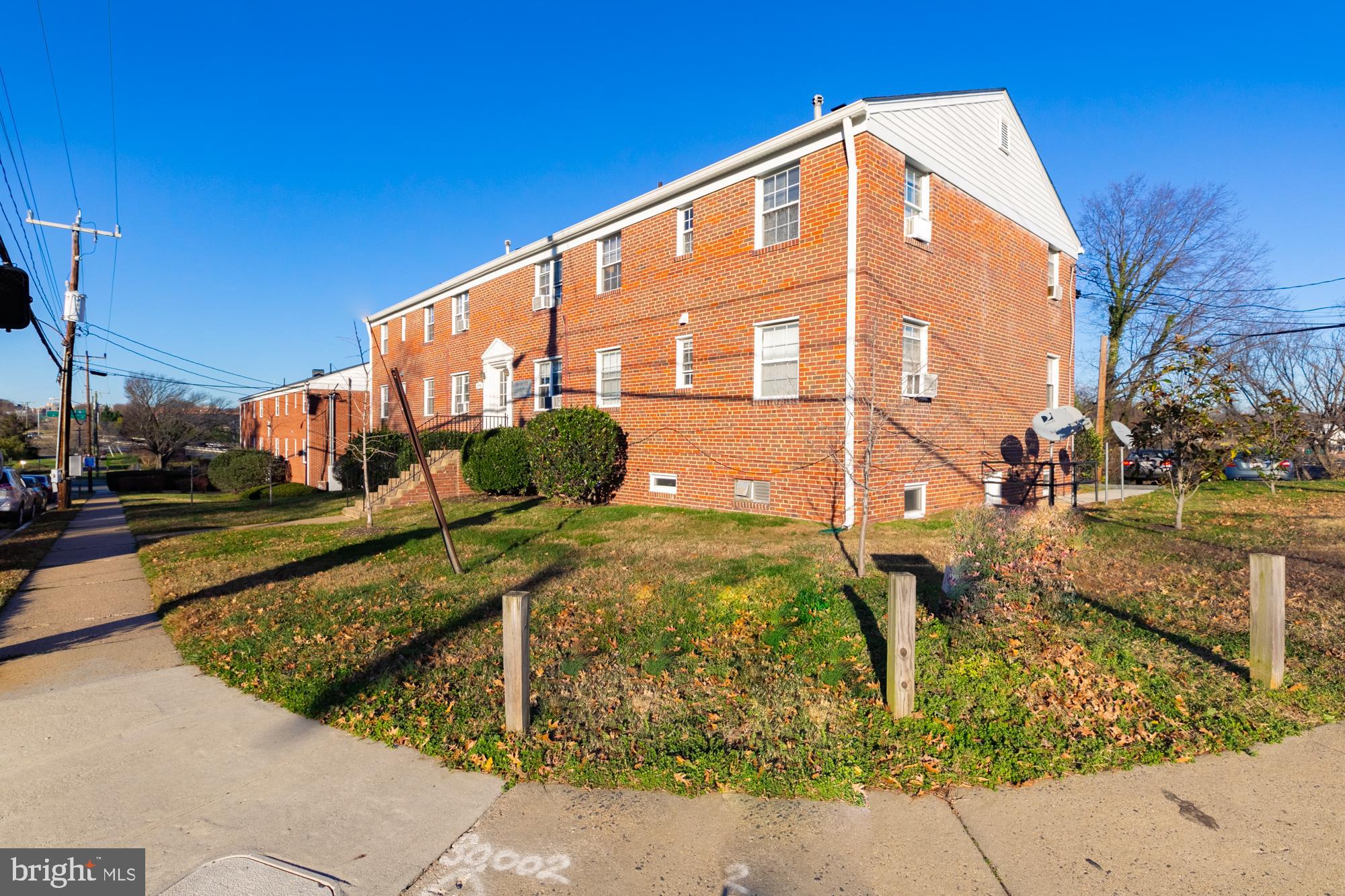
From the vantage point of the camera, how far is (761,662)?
17.7 ft

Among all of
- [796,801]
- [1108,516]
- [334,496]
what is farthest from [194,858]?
[334,496]

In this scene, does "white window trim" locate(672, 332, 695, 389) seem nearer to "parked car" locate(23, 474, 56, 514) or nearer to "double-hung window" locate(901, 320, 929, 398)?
"double-hung window" locate(901, 320, 929, 398)

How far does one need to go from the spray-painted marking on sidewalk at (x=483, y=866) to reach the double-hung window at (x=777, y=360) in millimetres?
9640

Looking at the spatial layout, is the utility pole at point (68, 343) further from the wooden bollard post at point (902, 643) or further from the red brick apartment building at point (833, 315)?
the wooden bollard post at point (902, 643)

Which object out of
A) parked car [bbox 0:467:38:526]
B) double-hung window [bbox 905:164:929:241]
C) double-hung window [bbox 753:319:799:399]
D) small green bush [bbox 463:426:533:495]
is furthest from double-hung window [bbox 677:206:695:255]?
parked car [bbox 0:467:38:526]

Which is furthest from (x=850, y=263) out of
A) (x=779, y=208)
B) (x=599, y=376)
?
(x=599, y=376)

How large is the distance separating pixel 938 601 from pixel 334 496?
23748 mm

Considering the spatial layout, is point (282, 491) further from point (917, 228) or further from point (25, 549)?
point (917, 228)

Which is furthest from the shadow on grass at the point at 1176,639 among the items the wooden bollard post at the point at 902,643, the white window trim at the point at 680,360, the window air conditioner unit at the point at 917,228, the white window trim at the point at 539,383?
the white window trim at the point at 539,383

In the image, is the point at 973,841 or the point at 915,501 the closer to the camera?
the point at 973,841

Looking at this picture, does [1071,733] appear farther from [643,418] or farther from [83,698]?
[643,418]

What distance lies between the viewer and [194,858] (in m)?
3.12

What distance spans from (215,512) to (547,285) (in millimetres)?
11440

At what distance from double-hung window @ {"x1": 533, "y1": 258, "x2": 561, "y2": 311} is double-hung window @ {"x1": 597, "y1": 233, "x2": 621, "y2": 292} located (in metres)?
1.84
